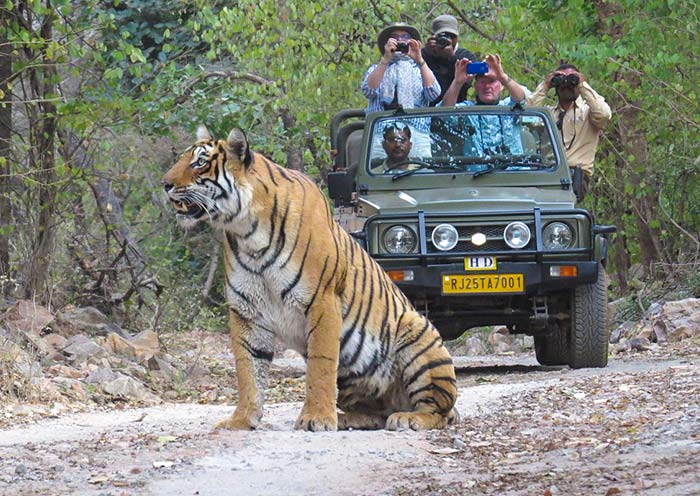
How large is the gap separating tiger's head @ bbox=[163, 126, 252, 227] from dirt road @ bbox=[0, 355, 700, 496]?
1065 millimetres

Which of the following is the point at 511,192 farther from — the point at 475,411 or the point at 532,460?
the point at 532,460

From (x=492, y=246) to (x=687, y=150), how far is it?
5978 mm

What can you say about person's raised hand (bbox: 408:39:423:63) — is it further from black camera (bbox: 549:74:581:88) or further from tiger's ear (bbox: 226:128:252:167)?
tiger's ear (bbox: 226:128:252:167)

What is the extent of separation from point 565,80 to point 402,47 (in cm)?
140

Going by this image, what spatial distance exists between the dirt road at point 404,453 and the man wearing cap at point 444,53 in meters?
3.94

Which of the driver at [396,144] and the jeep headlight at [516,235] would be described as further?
the driver at [396,144]

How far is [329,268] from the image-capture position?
22.3ft

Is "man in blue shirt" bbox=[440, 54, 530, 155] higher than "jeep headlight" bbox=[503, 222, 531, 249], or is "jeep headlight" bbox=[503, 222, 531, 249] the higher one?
"man in blue shirt" bbox=[440, 54, 530, 155]

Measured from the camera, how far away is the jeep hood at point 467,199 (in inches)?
396

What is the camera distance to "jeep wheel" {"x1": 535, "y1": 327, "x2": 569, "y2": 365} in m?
10.8

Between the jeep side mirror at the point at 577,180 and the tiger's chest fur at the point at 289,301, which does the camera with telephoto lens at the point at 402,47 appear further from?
the tiger's chest fur at the point at 289,301

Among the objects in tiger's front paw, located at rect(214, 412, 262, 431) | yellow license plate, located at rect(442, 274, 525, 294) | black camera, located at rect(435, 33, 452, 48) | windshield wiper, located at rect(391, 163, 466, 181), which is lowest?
tiger's front paw, located at rect(214, 412, 262, 431)

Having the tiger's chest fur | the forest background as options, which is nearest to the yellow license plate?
the tiger's chest fur

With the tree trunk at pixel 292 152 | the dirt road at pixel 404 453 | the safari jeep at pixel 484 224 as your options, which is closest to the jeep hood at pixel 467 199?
the safari jeep at pixel 484 224
